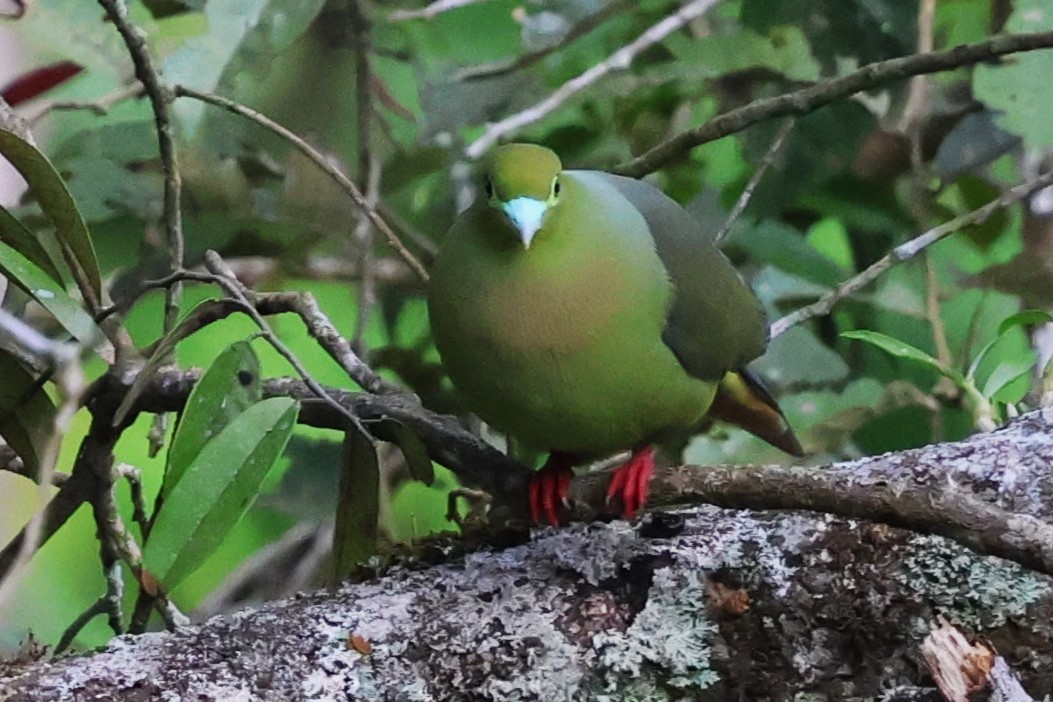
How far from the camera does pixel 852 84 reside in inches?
57.2

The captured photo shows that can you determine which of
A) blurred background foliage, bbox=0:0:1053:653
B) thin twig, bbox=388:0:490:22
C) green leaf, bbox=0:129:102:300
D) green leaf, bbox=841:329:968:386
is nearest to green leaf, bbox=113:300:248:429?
green leaf, bbox=0:129:102:300

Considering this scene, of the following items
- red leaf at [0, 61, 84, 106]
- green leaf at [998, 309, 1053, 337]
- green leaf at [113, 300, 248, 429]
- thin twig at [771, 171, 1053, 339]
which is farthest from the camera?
red leaf at [0, 61, 84, 106]

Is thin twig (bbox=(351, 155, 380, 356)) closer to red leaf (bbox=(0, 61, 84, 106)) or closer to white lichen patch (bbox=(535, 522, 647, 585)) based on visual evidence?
red leaf (bbox=(0, 61, 84, 106))

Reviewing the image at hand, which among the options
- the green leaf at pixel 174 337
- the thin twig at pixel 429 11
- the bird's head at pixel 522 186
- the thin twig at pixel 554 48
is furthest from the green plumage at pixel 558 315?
the thin twig at pixel 554 48

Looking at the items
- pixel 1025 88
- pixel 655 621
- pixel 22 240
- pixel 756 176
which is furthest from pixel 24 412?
pixel 1025 88

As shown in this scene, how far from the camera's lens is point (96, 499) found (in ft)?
4.17

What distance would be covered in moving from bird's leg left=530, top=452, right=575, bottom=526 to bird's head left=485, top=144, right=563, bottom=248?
262mm

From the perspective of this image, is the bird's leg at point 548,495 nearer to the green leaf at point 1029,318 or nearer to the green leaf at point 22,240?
the green leaf at point 22,240

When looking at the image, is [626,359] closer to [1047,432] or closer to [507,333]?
[507,333]

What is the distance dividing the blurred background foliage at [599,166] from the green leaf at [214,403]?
68 centimetres

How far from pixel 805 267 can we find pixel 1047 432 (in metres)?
0.86

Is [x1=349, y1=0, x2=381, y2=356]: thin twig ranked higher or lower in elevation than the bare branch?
higher

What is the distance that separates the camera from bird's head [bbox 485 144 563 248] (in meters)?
1.14

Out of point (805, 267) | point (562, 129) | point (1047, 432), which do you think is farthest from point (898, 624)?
point (562, 129)
